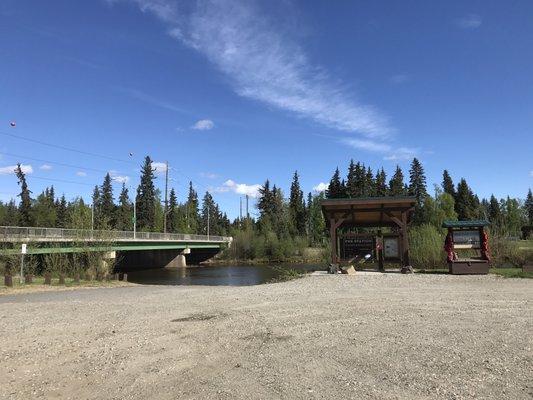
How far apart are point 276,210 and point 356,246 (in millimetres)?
101312

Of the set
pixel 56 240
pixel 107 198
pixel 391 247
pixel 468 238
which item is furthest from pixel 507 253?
pixel 107 198

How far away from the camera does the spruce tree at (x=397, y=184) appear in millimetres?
115188

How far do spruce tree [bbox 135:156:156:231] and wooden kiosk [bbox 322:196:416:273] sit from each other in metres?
89.9

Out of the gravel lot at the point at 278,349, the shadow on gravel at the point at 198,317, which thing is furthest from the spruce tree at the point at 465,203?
the shadow on gravel at the point at 198,317

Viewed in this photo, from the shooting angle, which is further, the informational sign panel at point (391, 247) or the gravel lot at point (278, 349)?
the informational sign panel at point (391, 247)

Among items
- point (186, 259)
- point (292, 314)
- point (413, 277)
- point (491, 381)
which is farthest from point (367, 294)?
point (186, 259)

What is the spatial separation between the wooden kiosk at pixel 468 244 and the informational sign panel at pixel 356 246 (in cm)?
450

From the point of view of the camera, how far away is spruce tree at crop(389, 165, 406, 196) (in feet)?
378

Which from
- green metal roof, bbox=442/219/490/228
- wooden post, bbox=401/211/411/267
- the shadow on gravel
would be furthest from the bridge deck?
the shadow on gravel

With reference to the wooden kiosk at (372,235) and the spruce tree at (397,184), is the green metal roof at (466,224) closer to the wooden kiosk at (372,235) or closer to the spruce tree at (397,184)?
the wooden kiosk at (372,235)

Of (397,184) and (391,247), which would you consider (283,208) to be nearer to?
(397,184)

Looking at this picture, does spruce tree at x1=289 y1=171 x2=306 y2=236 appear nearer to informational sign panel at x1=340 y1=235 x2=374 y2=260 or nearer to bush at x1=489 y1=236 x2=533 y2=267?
bush at x1=489 y1=236 x2=533 y2=267

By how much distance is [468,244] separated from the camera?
24.0 meters

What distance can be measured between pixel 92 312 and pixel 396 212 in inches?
713
